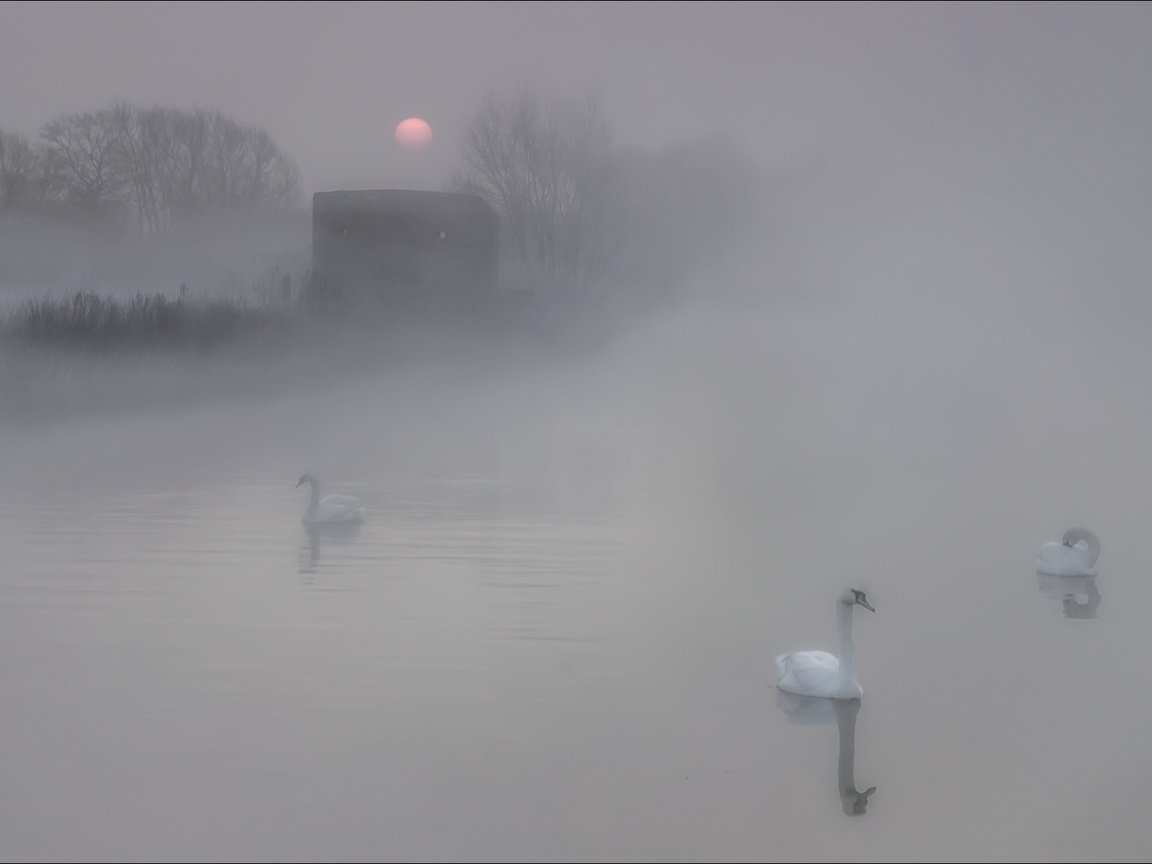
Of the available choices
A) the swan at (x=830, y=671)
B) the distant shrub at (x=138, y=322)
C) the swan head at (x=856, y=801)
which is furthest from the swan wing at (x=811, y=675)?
the distant shrub at (x=138, y=322)

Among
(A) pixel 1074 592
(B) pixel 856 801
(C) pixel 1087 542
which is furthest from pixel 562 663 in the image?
(C) pixel 1087 542

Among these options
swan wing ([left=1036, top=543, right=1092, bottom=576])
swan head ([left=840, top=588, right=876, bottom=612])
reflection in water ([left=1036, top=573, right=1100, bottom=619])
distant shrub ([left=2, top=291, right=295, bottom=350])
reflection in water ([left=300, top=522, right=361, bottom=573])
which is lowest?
reflection in water ([left=1036, top=573, right=1100, bottom=619])

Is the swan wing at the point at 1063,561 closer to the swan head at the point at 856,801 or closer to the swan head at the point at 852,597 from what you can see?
the swan head at the point at 852,597

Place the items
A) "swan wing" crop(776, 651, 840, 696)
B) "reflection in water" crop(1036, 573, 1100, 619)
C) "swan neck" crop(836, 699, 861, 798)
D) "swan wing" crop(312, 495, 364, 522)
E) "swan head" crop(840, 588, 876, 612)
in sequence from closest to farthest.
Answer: "swan neck" crop(836, 699, 861, 798), "swan wing" crop(776, 651, 840, 696), "swan head" crop(840, 588, 876, 612), "reflection in water" crop(1036, 573, 1100, 619), "swan wing" crop(312, 495, 364, 522)

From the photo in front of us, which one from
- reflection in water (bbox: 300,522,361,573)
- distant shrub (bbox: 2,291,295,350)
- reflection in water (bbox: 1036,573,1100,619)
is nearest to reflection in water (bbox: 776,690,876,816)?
reflection in water (bbox: 1036,573,1100,619)

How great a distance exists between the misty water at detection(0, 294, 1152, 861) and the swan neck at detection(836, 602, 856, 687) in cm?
18

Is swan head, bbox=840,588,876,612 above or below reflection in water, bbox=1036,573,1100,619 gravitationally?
above

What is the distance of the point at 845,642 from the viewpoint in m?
6.89

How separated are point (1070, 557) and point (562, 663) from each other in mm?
4394

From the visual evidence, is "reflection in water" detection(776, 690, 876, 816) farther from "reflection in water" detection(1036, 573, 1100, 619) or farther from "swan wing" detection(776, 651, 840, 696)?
"reflection in water" detection(1036, 573, 1100, 619)

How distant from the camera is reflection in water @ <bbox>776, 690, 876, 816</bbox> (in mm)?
5699

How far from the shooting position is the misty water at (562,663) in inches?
205

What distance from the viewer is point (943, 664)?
748 centimetres

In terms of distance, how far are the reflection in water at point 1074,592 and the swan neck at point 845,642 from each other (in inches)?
101
